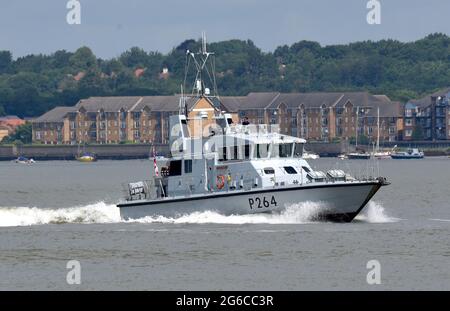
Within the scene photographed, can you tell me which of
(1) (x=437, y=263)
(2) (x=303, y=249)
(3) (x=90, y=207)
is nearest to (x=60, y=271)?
(2) (x=303, y=249)

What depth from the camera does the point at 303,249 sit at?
190ft

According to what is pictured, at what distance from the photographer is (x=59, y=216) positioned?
74438mm

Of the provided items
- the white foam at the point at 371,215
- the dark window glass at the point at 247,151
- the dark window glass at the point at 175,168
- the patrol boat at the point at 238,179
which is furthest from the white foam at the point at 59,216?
the white foam at the point at 371,215

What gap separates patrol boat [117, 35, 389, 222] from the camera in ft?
212

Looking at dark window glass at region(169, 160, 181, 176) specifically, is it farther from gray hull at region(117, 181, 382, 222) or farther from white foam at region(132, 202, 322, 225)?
white foam at region(132, 202, 322, 225)

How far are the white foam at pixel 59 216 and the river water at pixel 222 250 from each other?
0.05 metres

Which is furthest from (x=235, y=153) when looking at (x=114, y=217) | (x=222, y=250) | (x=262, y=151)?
(x=222, y=250)

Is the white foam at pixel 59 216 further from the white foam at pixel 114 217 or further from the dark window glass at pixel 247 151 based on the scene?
the dark window glass at pixel 247 151

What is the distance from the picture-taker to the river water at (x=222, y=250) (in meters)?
50.9

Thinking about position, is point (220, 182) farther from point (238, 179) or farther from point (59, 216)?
point (59, 216)

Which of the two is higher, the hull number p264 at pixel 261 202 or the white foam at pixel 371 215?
the hull number p264 at pixel 261 202

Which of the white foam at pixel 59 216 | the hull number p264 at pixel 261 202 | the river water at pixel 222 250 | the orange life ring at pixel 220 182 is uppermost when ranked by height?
the orange life ring at pixel 220 182

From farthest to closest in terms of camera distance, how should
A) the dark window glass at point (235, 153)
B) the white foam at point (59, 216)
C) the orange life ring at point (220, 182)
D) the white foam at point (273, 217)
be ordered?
the white foam at point (59, 216) < the dark window glass at point (235, 153) < the orange life ring at point (220, 182) < the white foam at point (273, 217)

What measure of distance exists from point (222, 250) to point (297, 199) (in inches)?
273
